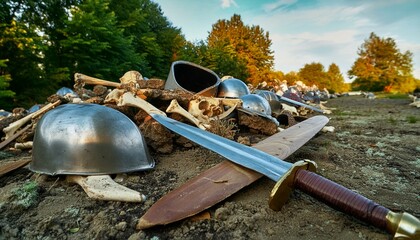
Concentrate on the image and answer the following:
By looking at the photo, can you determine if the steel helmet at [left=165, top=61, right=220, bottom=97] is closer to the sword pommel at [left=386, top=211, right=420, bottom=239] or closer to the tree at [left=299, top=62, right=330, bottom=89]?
the sword pommel at [left=386, top=211, right=420, bottom=239]

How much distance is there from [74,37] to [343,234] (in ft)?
33.0

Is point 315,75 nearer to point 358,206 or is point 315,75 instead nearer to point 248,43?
point 248,43

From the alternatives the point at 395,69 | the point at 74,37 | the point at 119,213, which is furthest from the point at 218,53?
the point at 395,69

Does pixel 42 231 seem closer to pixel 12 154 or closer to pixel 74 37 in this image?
pixel 12 154

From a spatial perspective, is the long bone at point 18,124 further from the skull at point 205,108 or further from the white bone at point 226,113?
the white bone at point 226,113

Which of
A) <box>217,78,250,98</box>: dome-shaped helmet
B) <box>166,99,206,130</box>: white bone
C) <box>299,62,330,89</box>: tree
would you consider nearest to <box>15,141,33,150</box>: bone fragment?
<box>166,99,206,130</box>: white bone

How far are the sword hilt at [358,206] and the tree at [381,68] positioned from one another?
40.2 metres

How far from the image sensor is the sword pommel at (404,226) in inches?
35.0

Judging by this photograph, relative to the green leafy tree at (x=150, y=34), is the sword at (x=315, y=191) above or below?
below

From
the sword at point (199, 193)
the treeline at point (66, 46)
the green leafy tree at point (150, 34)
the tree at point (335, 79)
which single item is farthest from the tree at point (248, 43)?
the sword at point (199, 193)

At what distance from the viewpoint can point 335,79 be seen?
49.9 metres

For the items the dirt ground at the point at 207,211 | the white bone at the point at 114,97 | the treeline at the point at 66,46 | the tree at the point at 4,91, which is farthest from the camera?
the treeline at the point at 66,46

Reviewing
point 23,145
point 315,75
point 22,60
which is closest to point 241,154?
point 23,145

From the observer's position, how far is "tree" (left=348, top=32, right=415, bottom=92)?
114ft
